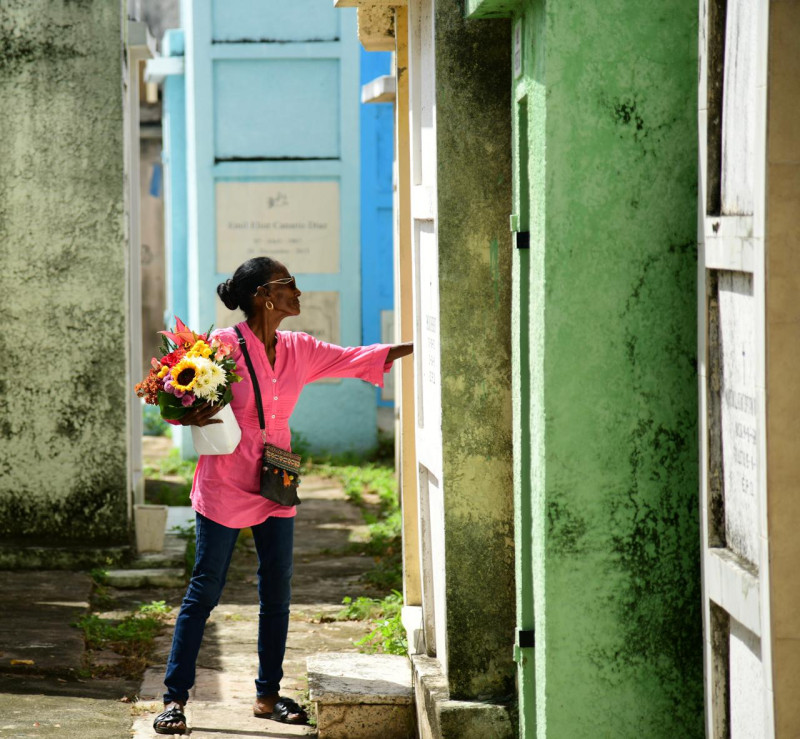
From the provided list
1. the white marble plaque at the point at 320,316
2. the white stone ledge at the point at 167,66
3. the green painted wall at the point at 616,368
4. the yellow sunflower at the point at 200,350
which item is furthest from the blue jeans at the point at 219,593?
the white stone ledge at the point at 167,66

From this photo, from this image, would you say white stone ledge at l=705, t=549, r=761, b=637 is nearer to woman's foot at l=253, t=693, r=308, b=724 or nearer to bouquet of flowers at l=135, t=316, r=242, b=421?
bouquet of flowers at l=135, t=316, r=242, b=421

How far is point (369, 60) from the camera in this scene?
13266mm

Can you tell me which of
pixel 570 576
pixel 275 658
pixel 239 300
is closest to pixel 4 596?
pixel 275 658

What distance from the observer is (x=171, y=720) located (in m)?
4.65

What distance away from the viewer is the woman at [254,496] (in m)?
4.64

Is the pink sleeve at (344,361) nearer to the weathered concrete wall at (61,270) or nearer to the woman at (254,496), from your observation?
the woman at (254,496)

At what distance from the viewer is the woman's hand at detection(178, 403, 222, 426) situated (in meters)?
4.48

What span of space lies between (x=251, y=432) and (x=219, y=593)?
1.99 feet

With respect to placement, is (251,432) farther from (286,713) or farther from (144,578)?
(144,578)

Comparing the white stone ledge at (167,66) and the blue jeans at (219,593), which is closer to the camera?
the blue jeans at (219,593)

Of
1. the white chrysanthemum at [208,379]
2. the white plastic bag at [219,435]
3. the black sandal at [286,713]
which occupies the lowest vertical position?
the black sandal at [286,713]

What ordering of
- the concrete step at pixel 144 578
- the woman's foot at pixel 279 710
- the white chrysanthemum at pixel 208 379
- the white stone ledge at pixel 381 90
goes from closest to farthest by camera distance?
the white chrysanthemum at pixel 208 379 < the woman's foot at pixel 279 710 < the concrete step at pixel 144 578 < the white stone ledge at pixel 381 90

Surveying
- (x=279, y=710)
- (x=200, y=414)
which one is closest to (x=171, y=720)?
(x=279, y=710)

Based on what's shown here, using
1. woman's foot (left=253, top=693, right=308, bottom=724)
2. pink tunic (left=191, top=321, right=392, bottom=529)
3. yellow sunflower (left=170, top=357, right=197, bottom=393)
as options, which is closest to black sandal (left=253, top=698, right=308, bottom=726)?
woman's foot (left=253, top=693, right=308, bottom=724)
